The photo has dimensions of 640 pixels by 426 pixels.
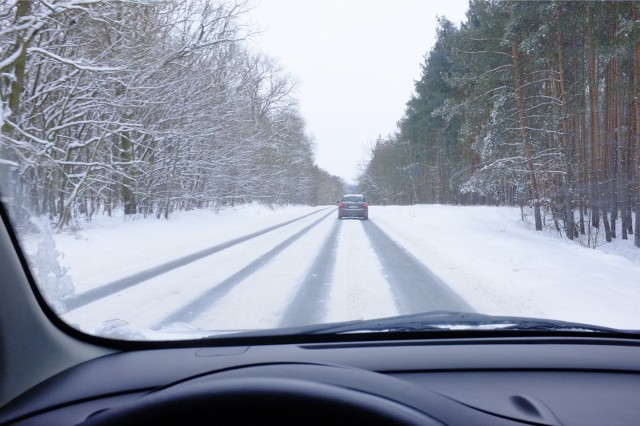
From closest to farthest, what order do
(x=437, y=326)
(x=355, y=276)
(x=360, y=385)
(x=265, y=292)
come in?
1. (x=360, y=385)
2. (x=437, y=326)
3. (x=265, y=292)
4. (x=355, y=276)

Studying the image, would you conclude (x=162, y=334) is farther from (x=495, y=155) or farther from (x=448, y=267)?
(x=495, y=155)

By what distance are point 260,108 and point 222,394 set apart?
3254cm

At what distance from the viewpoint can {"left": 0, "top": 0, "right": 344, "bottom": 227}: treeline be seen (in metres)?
10.7

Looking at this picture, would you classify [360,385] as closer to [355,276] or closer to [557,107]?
[355,276]

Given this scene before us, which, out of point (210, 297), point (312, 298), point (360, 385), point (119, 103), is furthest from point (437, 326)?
point (119, 103)

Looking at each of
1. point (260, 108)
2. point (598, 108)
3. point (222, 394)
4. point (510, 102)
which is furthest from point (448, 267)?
point (260, 108)

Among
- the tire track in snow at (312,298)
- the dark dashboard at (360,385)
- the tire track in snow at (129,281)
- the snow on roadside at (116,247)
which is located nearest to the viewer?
the dark dashboard at (360,385)

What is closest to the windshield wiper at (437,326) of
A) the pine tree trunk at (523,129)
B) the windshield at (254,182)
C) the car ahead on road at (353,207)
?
the windshield at (254,182)

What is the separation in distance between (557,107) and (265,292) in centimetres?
1733

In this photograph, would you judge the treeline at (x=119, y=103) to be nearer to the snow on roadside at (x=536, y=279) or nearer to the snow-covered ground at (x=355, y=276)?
the snow-covered ground at (x=355, y=276)

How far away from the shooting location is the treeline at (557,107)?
752 inches

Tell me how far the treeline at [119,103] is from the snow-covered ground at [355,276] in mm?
1384

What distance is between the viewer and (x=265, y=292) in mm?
7590

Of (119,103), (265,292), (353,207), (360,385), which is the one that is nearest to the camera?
(360,385)
